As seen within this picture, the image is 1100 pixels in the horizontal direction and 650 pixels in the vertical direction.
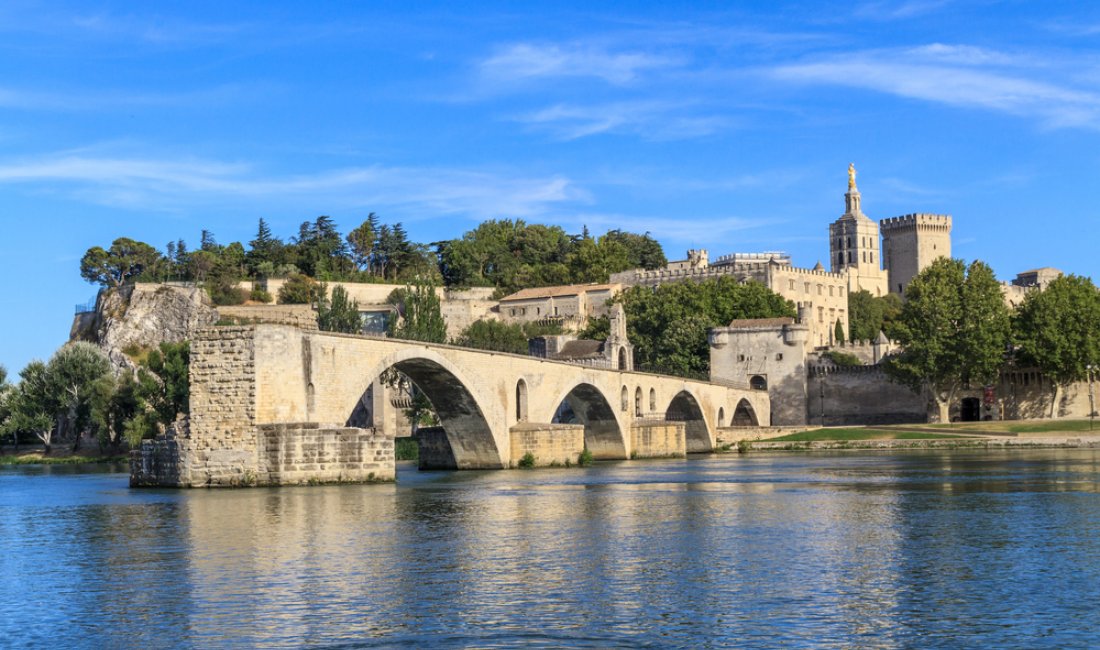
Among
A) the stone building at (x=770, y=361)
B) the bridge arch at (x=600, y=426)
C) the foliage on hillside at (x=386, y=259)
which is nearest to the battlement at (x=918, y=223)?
the foliage on hillside at (x=386, y=259)

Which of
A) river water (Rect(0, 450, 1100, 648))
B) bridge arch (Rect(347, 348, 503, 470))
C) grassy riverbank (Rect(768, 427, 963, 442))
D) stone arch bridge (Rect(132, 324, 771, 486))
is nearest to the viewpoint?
river water (Rect(0, 450, 1100, 648))

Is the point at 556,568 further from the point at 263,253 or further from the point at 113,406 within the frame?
the point at 263,253

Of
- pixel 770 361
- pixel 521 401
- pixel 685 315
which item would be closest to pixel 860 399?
pixel 770 361

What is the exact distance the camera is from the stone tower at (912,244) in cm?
15388

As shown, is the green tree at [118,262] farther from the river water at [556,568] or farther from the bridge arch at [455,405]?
the river water at [556,568]

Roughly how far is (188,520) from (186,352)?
44462mm

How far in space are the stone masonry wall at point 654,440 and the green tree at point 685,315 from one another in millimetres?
24176

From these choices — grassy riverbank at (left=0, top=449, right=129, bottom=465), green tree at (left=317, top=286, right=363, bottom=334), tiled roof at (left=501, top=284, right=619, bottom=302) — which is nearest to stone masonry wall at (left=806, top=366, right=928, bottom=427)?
tiled roof at (left=501, top=284, right=619, bottom=302)

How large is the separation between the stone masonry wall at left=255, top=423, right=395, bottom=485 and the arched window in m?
15.9

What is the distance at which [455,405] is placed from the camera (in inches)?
2105

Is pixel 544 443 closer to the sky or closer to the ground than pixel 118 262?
closer to the ground

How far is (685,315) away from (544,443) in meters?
48.8

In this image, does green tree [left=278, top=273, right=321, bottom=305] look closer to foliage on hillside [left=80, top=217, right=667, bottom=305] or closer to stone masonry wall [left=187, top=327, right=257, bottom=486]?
foliage on hillside [left=80, top=217, right=667, bottom=305]

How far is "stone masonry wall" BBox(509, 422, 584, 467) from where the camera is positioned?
5638 centimetres
